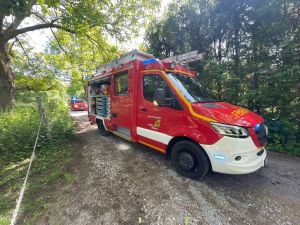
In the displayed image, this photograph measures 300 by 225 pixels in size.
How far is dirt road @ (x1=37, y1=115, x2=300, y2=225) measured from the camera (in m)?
2.34

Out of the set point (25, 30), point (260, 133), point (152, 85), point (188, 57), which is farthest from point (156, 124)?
point (25, 30)

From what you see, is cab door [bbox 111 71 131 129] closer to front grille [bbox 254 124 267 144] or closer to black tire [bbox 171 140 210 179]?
black tire [bbox 171 140 210 179]

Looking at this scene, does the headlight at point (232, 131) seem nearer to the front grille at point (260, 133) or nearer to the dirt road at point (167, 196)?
the front grille at point (260, 133)

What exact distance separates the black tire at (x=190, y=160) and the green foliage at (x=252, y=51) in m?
3.52

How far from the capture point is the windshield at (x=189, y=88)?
3.35 m

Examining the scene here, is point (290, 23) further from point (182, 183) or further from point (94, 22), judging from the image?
point (94, 22)

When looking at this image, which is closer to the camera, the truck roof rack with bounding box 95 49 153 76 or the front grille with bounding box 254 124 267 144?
the front grille with bounding box 254 124 267 144

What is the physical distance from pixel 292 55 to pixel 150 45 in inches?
271

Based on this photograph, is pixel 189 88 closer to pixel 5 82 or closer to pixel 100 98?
pixel 100 98

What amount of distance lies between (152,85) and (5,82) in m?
8.01

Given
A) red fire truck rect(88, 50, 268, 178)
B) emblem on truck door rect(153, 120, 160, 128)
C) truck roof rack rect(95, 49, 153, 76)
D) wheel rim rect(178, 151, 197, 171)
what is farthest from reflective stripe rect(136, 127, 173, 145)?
truck roof rack rect(95, 49, 153, 76)

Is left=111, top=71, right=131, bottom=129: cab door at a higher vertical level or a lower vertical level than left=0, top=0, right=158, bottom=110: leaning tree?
lower

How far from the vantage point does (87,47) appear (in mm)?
10742

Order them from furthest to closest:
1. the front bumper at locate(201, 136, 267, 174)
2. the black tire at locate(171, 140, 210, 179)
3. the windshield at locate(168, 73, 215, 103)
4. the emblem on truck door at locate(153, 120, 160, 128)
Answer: the emblem on truck door at locate(153, 120, 160, 128)
the windshield at locate(168, 73, 215, 103)
the black tire at locate(171, 140, 210, 179)
the front bumper at locate(201, 136, 267, 174)
